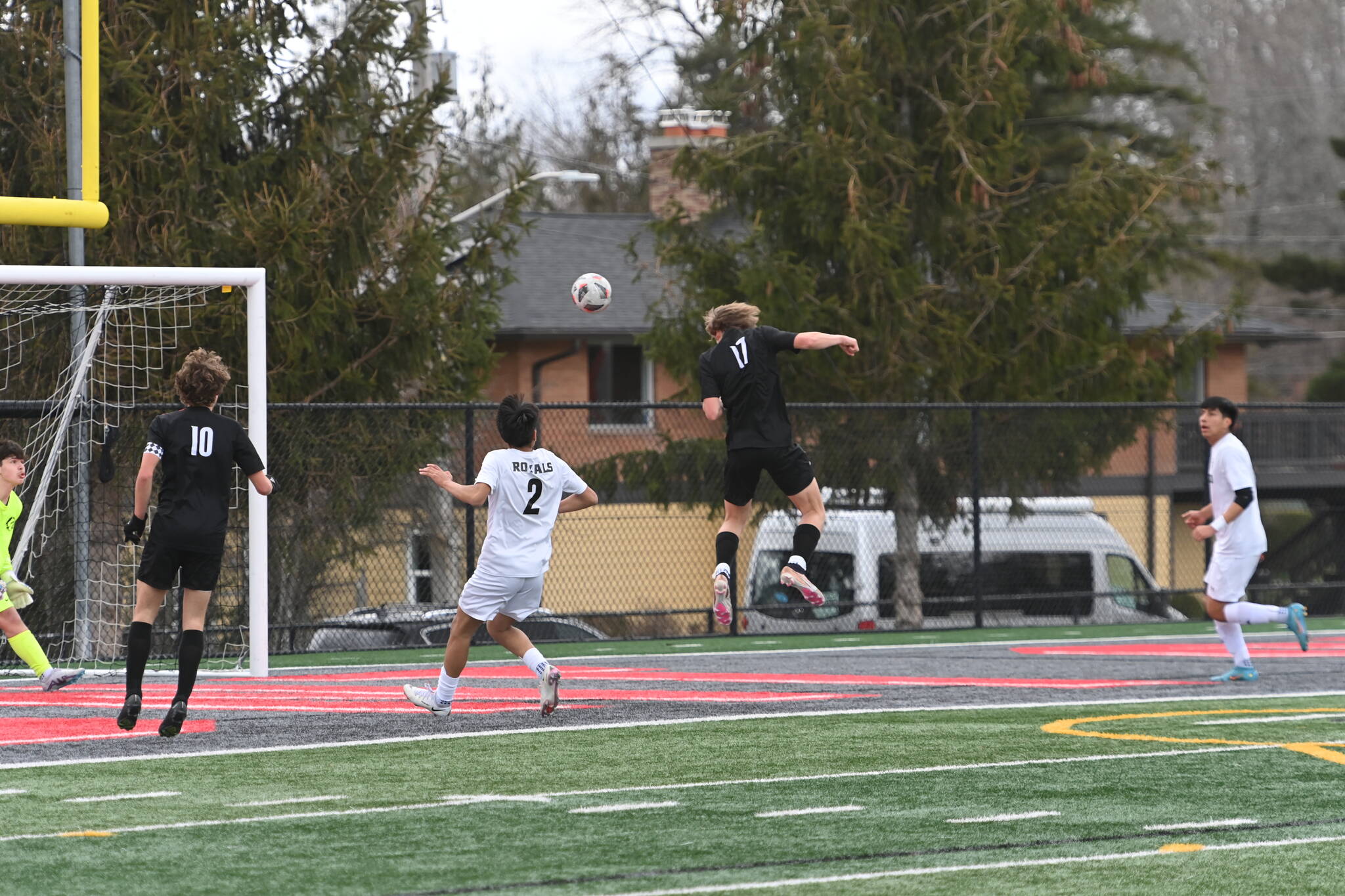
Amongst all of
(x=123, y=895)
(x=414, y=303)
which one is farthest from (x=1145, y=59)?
(x=123, y=895)

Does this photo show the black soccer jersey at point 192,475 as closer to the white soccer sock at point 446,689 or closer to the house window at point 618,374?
the white soccer sock at point 446,689

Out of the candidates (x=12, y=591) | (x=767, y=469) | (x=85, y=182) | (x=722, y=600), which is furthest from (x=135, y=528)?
(x=767, y=469)

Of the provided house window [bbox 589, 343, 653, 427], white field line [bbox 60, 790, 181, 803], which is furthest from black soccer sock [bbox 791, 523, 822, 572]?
house window [bbox 589, 343, 653, 427]

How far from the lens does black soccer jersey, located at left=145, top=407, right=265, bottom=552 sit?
9.16m

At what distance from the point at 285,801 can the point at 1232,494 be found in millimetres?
7349


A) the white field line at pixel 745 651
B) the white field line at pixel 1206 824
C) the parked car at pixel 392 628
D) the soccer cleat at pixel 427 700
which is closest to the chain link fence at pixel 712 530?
the parked car at pixel 392 628

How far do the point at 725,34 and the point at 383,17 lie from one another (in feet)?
20.5

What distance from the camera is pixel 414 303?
17.9m

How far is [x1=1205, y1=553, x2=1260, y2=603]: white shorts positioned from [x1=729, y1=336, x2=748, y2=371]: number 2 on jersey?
405 centimetres

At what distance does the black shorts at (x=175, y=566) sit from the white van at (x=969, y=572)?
372 inches

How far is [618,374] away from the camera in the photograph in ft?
102

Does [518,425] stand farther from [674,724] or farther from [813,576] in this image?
[813,576]

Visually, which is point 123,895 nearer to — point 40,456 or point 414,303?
point 40,456

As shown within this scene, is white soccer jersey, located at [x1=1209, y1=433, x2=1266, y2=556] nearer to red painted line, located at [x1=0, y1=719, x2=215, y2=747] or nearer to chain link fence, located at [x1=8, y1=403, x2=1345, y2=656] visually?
chain link fence, located at [x1=8, y1=403, x2=1345, y2=656]
